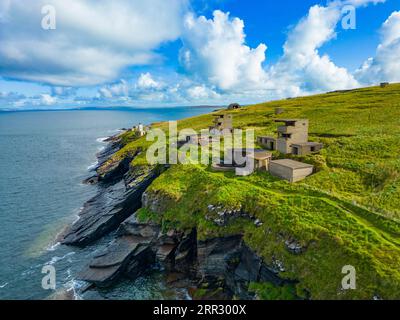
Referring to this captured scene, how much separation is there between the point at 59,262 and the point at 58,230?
12787mm

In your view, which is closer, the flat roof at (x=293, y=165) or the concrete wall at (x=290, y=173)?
the concrete wall at (x=290, y=173)

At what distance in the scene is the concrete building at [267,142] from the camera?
64.7 meters

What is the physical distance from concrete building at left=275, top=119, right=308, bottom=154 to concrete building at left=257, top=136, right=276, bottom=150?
341 centimetres

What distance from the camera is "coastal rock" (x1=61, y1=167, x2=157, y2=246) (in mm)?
56375

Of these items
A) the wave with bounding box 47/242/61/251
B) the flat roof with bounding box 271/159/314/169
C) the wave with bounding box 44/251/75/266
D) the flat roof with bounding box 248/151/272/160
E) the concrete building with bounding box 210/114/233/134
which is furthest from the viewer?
the concrete building with bounding box 210/114/233/134

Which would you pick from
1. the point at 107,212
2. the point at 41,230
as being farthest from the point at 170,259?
the point at 41,230

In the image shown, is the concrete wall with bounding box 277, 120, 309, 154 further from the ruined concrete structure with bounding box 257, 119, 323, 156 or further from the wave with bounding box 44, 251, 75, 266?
the wave with bounding box 44, 251, 75, 266

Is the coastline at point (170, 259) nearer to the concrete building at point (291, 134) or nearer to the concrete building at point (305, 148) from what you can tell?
the concrete building at point (305, 148)

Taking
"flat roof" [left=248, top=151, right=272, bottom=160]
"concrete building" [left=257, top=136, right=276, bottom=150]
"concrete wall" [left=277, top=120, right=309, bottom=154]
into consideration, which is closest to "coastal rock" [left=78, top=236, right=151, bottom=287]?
"flat roof" [left=248, top=151, right=272, bottom=160]

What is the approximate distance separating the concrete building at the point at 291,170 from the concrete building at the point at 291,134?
9.12m

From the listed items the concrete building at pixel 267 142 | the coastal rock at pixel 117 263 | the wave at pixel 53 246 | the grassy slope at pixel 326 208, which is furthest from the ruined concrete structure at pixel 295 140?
the wave at pixel 53 246

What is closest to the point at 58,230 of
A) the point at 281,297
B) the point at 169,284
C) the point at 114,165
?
the point at 169,284
